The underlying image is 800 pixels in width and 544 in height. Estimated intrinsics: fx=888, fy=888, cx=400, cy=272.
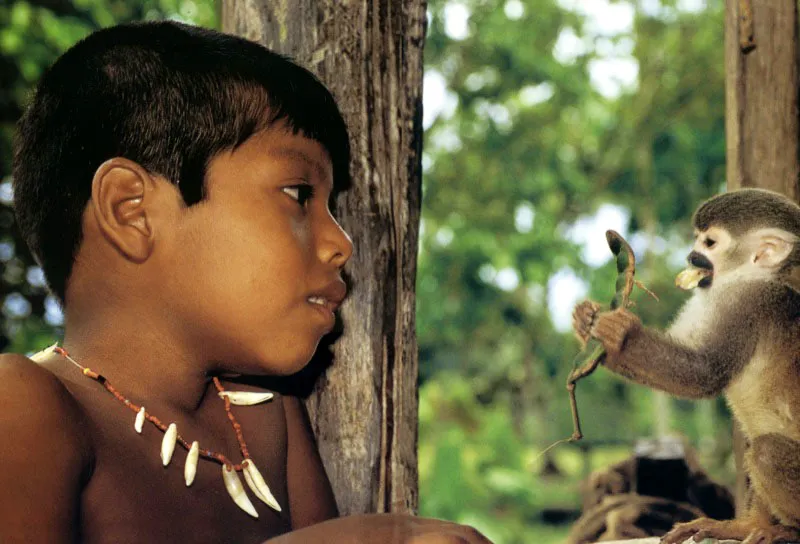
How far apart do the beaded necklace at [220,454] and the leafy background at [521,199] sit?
421 centimetres

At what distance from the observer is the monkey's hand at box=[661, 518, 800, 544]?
1.68 meters

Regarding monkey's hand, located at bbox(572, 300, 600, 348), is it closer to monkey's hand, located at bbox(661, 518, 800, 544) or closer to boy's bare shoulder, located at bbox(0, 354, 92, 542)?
monkey's hand, located at bbox(661, 518, 800, 544)

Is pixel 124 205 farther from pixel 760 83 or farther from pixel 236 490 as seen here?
pixel 760 83

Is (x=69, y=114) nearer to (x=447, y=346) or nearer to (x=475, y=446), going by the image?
(x=475, y=446)

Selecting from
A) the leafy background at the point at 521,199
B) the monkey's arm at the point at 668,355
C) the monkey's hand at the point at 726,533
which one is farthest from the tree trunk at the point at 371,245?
the leafy background at the point at 521,199

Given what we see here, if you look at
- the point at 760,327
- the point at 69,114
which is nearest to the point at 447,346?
the point at 760,327

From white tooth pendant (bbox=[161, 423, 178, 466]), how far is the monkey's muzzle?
3.39ft

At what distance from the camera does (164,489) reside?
1308mm

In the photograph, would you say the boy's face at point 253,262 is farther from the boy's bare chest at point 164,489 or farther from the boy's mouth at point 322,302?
the boy's bare chest at point 164,489

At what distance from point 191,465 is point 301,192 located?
452 mm

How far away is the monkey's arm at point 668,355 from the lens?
68.4 inches

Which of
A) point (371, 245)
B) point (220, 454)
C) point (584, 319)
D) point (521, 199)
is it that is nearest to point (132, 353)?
point (220, 454)

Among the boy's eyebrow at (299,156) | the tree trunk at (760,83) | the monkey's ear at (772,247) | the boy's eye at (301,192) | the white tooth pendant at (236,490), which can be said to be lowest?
the white tooth pendant at (236,490)

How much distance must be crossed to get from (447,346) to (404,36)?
23.8 ft
